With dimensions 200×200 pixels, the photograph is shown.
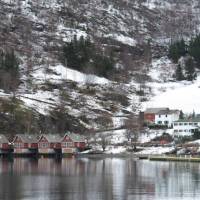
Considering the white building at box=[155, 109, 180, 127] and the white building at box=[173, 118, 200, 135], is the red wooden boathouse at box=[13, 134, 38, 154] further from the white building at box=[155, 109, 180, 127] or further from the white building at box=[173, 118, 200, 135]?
the white building at box=[155, 109, 180, 127]

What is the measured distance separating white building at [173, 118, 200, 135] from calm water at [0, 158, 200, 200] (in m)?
66.3

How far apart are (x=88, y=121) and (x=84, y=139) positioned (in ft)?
58.2

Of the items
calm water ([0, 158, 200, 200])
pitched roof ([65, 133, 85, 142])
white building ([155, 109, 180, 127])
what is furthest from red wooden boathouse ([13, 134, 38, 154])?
calm water ([0, 158, 200, 200])

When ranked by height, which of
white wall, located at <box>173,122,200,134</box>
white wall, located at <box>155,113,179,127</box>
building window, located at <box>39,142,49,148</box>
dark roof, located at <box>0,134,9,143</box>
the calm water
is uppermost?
white wall, located at <box>155,113,179,127</box>

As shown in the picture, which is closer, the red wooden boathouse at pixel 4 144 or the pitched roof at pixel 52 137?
the pitched roof at pixel 52 137

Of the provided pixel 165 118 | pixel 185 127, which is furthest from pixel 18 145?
pixel 165 118

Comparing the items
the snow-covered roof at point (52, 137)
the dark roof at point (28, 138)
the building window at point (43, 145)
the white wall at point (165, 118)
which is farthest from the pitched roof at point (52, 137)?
the white wall at point (165, 118)

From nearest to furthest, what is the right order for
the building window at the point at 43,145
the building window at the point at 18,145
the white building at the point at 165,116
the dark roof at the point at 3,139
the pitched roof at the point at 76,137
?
the pitched roof at the point at 76,137 < the dark roof at the point at 3,139 < the building window at the point at 43,145 < the building window at the point at 18,145 < the white building at the point at 165,116

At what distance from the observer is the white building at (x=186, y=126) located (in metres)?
181

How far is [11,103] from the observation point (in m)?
191

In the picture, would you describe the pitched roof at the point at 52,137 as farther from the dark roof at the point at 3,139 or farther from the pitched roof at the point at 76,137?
the dark roof at the point at 3,139

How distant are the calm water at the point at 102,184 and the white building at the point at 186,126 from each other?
2608 inches

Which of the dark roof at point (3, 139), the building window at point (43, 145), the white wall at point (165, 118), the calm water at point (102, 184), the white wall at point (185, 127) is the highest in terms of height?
the white wall at point (165, 118)

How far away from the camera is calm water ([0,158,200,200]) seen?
241ft
